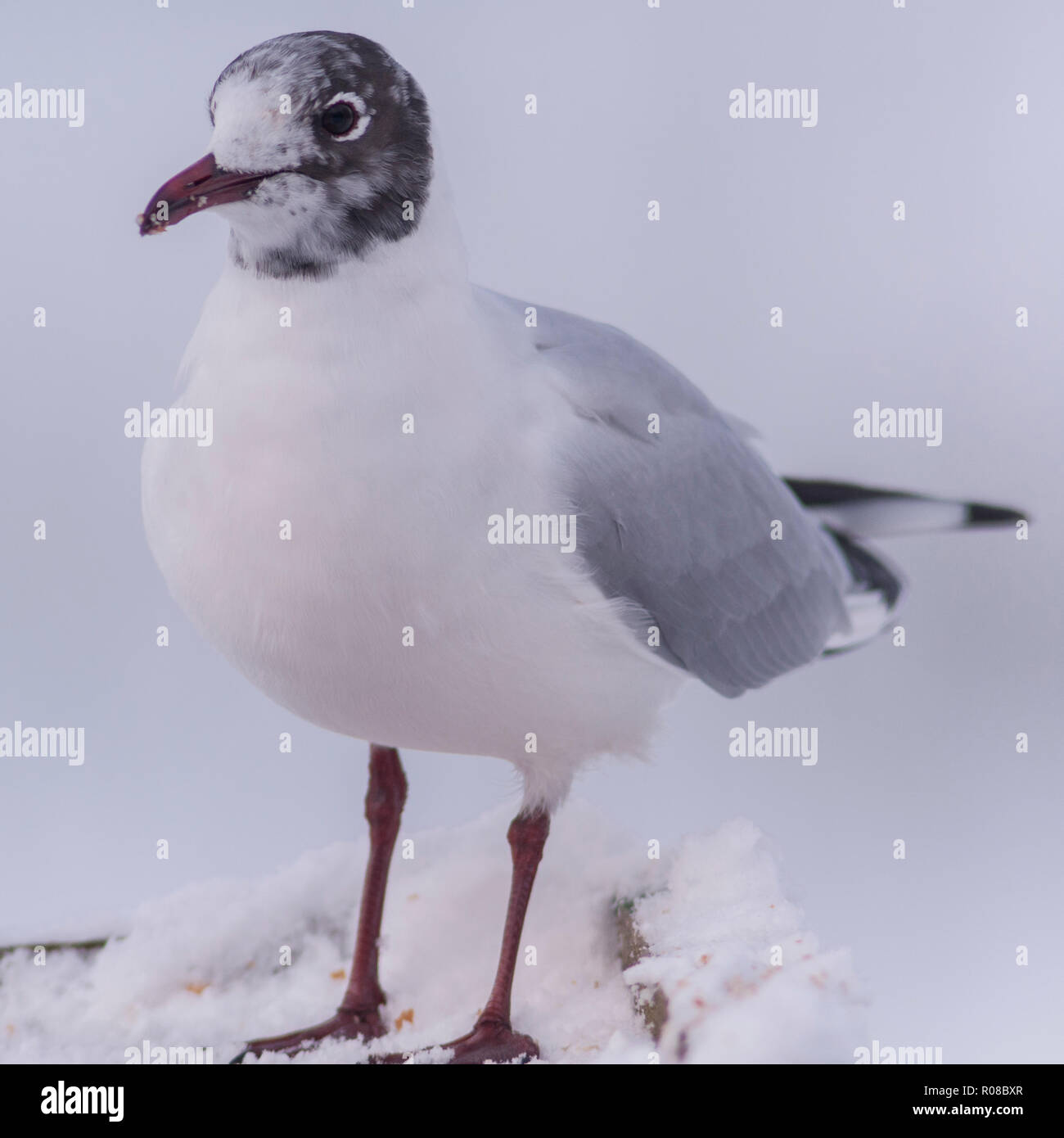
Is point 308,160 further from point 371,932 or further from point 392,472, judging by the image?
point 371,932

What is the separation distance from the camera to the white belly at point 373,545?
2.14m

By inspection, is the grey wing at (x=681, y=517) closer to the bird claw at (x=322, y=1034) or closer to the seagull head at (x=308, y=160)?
the seagull head at (x=308, y=160)

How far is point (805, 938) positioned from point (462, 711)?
0.71 meters

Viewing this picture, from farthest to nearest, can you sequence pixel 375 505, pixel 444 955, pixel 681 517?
1. pixel 444 955
2. pixel 681 517
3. pixel 375 505

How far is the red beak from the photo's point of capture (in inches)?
79.4

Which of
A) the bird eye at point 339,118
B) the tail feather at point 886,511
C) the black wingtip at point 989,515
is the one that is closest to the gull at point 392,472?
the bird eye at point 339,118

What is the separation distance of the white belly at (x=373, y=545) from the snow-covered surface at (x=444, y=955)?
546 mm

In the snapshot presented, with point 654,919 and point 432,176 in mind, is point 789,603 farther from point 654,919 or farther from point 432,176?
point 432,176

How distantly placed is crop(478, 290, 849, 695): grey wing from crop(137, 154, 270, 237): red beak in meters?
0.55

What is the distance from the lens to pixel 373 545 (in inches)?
84.3

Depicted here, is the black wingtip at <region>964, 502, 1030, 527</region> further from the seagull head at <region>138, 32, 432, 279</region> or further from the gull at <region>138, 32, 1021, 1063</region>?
the seagull head at <region>138, 32, 432, 279</region>

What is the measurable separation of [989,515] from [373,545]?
226 cm

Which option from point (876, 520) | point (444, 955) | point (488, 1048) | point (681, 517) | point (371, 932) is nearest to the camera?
point (488, 1048)

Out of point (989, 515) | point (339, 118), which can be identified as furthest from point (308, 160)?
point (989, 515)
